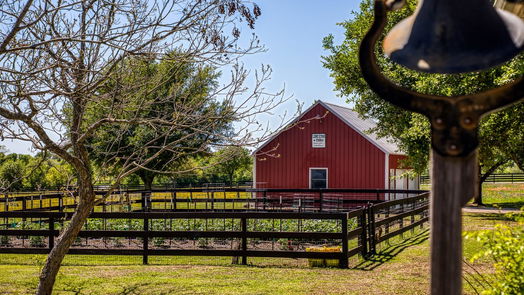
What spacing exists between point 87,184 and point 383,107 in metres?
18.7

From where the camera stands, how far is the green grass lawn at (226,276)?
29.2 feet

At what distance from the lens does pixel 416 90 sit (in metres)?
18.2

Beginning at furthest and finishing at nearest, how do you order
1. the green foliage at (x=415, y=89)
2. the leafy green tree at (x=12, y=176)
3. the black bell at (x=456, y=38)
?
1. the green foliage at (x=415, y=89)
2. the leafy green tree at (x=12, y=176)
3. the black bell at (x=456, y=38)

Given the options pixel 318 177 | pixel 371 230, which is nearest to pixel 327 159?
pixel 318 177

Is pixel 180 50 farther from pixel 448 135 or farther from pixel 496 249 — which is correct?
pixel 448 135

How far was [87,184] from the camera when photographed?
6996 mm

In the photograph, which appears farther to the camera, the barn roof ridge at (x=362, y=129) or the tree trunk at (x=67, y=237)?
the barn roof ridge at (x=362, y=129)

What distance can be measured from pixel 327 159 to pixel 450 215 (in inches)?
1116

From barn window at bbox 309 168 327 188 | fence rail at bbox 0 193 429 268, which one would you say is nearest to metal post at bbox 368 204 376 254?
fence rail at bbox 0 193 429 268

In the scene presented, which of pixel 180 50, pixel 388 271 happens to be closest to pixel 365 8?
pixel 388 271

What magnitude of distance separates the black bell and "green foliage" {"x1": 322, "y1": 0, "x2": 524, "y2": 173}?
9.74m

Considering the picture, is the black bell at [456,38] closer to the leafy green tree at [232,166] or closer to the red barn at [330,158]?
the leafy green tree at [232,166]

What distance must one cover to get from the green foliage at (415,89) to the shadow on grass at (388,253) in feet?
11.5

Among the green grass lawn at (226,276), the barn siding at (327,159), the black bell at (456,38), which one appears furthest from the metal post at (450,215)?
the barn siding at (327,159)
